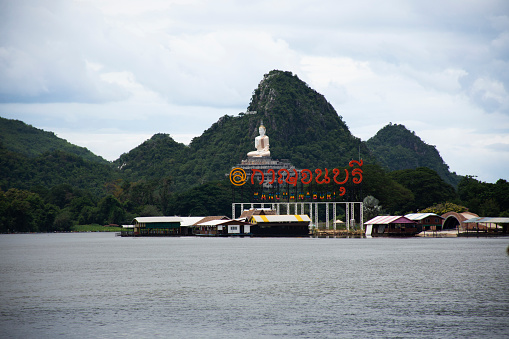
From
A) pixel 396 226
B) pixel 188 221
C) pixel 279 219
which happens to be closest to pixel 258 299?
pixel 279 219

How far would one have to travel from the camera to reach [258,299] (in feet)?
167

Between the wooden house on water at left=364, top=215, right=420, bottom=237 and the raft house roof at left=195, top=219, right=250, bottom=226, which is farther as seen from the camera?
the raft house roof at left=195, top=219, right=250, bottom=226

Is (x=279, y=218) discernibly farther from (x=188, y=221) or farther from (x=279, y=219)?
(x=188, y=221)

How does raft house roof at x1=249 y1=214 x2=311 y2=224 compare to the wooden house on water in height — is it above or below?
above

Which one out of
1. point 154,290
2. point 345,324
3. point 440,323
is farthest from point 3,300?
point 440,323

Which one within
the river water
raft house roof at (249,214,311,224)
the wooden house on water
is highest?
raft house roof at (249,214,311,224)

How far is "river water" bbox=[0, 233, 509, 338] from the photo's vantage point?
39344mm

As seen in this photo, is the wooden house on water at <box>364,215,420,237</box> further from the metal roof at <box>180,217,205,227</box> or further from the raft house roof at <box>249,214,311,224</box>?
the metal roof at <box>180,217,205,227</box>

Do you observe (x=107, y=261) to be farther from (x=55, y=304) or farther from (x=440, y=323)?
(x=440, y=323)

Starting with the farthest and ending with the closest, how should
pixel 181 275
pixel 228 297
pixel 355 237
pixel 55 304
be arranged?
pixel 355 237 < pixel 181 275 < pixel 228 297 < pixel 55 304

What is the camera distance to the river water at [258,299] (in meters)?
39.3

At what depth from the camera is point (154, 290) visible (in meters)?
56.3

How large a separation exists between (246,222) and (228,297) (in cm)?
11026

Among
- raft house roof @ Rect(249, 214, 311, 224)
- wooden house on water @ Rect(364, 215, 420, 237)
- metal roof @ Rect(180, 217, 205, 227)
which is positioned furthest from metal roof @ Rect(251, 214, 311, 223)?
metal roof @ Rect(180, 217, 205, 227)
